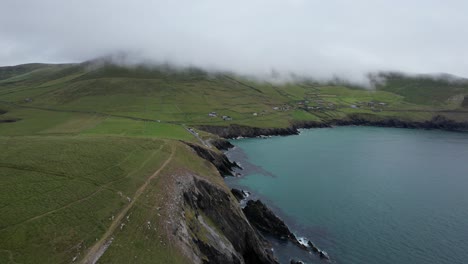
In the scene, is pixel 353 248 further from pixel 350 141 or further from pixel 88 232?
pixel 350 141

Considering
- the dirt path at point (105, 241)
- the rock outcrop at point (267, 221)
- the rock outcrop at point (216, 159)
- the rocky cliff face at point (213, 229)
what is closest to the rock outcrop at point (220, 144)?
the rock outcrop at point (216, 159)

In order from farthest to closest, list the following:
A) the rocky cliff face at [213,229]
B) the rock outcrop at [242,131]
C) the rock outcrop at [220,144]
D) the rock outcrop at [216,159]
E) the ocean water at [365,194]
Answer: the rock outcrop at [242,131]
the rock outcrop at [220,144]
the rock outcrop at [216,159]
the ocean water at [365,194]
the rocky cliff face at [213,229]

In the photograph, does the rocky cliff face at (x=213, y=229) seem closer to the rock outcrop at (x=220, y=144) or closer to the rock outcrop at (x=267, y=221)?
the rock outcrop at (x=267, y=221)

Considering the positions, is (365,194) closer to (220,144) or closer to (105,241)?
(220,144)

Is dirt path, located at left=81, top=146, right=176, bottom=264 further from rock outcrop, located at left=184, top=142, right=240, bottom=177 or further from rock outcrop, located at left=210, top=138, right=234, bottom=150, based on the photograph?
rock outcrop, located at left=210, top=138, right=234, bottom=150

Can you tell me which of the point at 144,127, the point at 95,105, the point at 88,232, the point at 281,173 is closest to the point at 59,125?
the point at 144,127

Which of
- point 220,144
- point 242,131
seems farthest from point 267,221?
point 242,131
